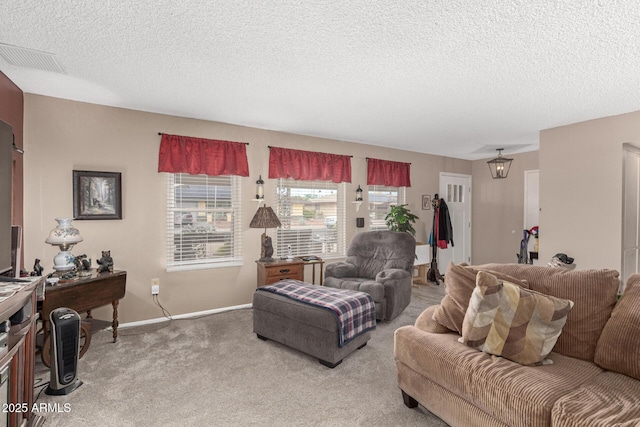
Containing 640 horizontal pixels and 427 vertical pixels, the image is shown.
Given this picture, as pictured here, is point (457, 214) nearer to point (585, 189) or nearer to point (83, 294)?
point (585, 189)

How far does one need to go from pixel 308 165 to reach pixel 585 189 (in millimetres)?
3516

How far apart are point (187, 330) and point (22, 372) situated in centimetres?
175

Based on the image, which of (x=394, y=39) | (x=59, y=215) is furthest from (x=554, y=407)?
(x=59, y=215)

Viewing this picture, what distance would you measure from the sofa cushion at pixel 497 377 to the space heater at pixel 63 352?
7.59ft

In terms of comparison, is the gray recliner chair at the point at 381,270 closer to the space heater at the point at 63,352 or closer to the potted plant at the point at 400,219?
the potted plant at the point at 400,219

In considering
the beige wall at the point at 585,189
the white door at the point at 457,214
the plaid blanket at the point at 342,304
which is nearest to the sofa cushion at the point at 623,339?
the plaid blanket at the point at 342,304

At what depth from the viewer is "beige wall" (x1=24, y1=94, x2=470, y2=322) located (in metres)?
3.15

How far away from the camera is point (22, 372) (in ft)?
5.71

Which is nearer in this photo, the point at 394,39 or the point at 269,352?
the point at 394,39

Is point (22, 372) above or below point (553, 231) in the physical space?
below

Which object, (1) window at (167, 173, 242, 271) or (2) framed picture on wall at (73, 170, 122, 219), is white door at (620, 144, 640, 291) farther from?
(2) framed picture on wall at (73, 170, 122, 219)

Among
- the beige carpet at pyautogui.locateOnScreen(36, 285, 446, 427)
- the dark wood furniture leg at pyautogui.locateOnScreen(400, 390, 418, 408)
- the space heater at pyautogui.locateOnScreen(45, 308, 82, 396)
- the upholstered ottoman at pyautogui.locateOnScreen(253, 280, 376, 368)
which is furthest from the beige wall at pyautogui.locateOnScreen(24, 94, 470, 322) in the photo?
the dark wood furniture leg at pyautogui.locateOnScreen(400, 390, 418, 408)

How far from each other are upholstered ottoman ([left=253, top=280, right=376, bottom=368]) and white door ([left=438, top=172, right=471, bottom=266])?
3866mm

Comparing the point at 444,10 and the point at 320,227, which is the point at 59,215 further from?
the point at 444,10
